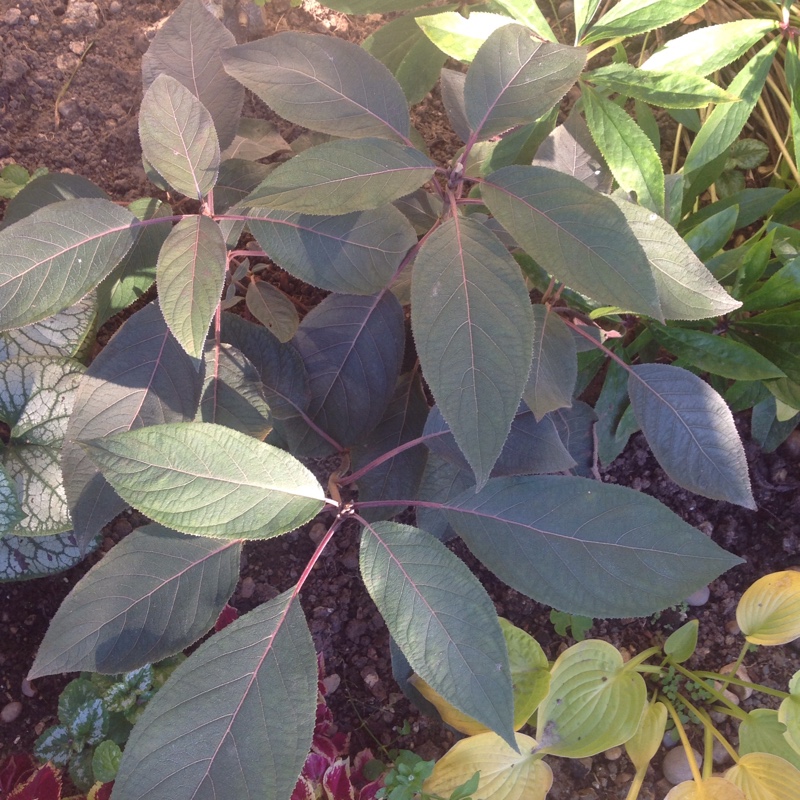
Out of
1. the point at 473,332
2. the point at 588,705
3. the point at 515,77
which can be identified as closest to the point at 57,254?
the point at 473,332

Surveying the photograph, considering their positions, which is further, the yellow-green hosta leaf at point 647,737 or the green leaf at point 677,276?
the yellow-green hosta leaf at point 647,737

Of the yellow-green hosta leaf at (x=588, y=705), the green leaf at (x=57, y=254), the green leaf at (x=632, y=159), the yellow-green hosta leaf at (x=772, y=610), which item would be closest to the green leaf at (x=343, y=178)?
the green leaf at (x=57, y=254)

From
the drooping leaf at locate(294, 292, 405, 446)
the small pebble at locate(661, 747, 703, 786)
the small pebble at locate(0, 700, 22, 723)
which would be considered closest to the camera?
the drooping leaf at locate(294, 292, 405, 446)

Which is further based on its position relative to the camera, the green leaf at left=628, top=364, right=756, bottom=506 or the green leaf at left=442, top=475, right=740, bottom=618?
the green leaf at left=628, top=364, right=756, bottom=506

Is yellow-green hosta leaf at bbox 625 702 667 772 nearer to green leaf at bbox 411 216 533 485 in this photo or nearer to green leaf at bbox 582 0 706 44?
green leaf at bbox 411 216 533 485

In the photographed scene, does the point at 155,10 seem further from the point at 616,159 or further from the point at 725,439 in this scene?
the point at 725,439

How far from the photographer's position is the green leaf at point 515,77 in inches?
31.8

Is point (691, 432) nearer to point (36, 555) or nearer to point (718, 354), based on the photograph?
point (718, 354)

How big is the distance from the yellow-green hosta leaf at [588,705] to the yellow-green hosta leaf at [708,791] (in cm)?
13

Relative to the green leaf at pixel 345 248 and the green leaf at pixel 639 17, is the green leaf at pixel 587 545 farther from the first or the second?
the green leaf at pixel 639 17

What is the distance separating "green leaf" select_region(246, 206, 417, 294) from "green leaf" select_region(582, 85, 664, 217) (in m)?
0.40

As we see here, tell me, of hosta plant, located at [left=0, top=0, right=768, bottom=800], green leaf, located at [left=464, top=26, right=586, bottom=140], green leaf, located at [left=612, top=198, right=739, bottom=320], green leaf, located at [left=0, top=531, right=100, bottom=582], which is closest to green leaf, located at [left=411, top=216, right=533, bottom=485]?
hosta plant, located at [left=0, top=0, right=768, bottom=800]

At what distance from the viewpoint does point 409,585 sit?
78cm

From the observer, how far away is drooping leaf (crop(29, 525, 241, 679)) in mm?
817
